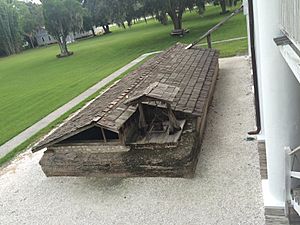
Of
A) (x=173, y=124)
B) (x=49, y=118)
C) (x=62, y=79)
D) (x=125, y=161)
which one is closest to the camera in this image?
(x=125, y=161)

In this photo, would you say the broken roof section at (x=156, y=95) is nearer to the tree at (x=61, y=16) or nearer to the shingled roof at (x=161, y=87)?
the shingled roof at (x=161, y=87)

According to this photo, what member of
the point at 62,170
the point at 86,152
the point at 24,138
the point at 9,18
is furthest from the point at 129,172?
the point at 9,18

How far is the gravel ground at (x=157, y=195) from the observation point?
6.49 m

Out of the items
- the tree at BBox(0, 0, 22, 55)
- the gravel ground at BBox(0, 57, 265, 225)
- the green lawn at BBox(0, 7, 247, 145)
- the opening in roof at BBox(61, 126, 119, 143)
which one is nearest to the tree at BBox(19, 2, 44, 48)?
the tree at BBox(0, 0, 22, 55)

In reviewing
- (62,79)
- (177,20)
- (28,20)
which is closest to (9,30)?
(28,20)

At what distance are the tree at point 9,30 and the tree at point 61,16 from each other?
22.1 m

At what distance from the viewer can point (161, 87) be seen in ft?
26.9

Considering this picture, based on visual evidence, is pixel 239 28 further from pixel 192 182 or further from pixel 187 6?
pixel 192 182

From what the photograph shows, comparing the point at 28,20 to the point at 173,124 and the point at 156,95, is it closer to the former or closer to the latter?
the point at 173,124

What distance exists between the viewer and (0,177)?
9.60m

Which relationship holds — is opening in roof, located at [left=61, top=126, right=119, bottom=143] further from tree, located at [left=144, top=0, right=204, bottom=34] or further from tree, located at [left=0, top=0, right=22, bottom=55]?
tree, located at [left=0, top=0, right=22, bottom=55]

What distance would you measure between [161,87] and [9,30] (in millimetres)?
51144

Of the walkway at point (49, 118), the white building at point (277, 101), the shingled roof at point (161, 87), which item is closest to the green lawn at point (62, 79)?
the walkway at point (49, 118)

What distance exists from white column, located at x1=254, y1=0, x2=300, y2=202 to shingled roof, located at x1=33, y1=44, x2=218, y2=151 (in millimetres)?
2941
